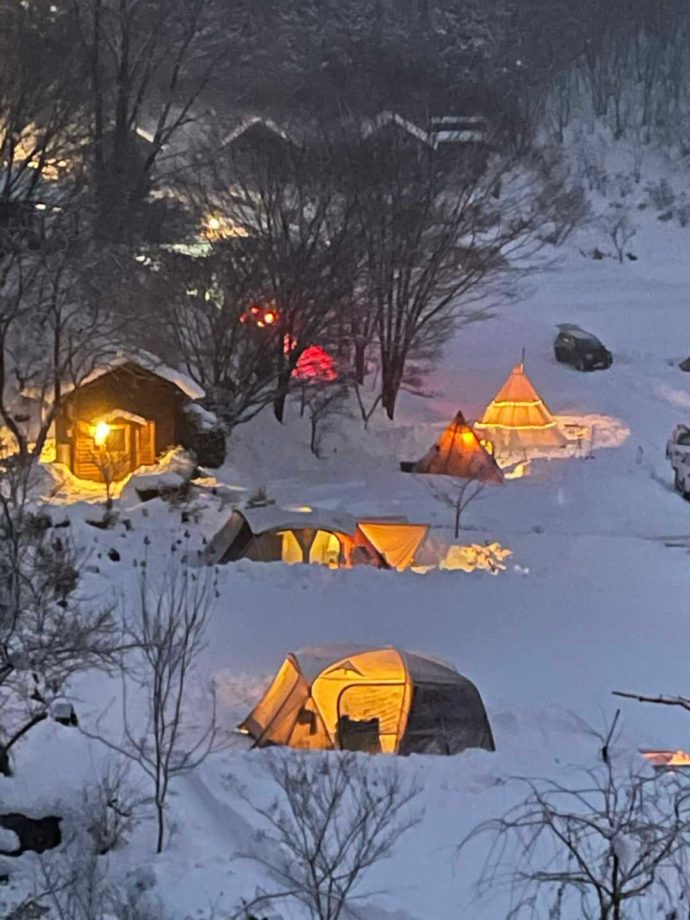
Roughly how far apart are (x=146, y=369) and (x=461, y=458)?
19.1ft

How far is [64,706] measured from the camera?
10.1 m

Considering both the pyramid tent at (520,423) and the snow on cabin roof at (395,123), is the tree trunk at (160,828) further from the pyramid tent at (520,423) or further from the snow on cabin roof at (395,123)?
the snow on cabin roof at (395,123)

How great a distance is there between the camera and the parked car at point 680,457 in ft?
68.0

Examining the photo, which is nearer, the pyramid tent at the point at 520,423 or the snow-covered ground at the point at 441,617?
the snow-covered ground at the point at 441,617

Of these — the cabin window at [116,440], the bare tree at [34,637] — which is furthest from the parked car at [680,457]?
the bare tree at [34,637]

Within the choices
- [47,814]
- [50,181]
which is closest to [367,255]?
[50,181]

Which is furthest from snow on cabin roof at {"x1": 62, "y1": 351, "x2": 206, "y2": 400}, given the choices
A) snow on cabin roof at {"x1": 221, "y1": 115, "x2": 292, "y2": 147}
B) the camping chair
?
the camping chair

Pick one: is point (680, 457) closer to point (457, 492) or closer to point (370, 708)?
point (457, 492)

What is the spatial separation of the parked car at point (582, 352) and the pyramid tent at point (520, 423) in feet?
19.8

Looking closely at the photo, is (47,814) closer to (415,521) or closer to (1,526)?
(1,526)

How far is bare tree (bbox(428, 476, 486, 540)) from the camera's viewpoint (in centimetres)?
1862

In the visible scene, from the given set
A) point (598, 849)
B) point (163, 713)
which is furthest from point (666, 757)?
point (163, 713)

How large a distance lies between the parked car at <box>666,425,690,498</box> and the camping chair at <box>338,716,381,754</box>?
11917 millimetres

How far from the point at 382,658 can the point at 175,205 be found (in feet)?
→ 57.7
